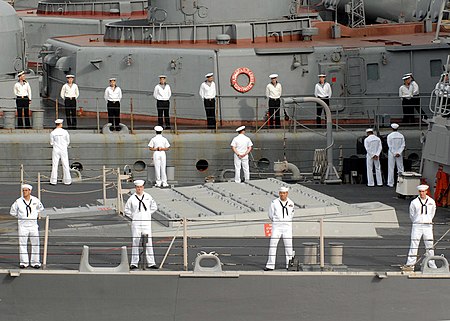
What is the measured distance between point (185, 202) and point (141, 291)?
9.13ft

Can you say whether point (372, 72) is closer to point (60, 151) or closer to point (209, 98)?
point (209, 98)

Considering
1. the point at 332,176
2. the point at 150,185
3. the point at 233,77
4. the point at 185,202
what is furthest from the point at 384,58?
the point at 185,202

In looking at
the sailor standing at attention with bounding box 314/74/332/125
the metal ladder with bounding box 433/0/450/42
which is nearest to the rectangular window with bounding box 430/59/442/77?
the sailor standing at attention with bounding box 314/74/332/125

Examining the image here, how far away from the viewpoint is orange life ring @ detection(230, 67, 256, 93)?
76.8 feet

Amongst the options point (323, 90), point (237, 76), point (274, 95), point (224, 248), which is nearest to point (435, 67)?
point (323, 90)

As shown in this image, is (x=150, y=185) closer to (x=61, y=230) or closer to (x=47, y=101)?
(x=61, y=230)

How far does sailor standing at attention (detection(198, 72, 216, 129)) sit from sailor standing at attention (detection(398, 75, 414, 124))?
320 centimetres

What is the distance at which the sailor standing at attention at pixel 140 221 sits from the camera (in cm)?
1430

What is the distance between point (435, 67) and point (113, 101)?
18.9ft

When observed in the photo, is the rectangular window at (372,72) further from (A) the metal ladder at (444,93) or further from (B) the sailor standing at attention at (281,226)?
(B) the sailor standing at attention at (281,226)

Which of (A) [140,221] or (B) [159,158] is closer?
(A) [140,221]

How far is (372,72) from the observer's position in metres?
23.8

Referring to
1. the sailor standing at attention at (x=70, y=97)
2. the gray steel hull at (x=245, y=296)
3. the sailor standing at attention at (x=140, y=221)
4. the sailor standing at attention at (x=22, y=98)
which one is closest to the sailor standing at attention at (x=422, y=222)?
the gray steel hull at (x=245, y=296)

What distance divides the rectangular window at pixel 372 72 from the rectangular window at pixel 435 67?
Answer: 952 mm
